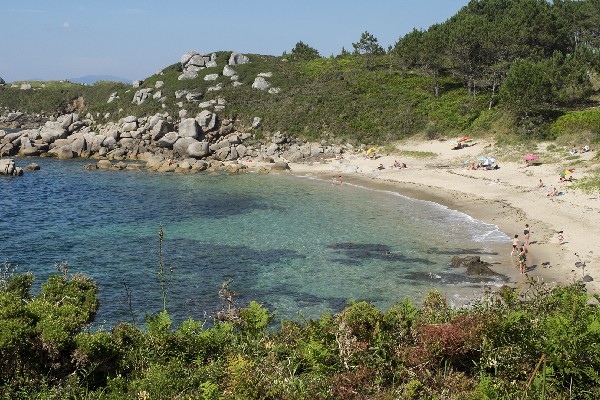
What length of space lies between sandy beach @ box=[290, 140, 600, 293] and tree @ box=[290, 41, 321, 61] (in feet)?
165

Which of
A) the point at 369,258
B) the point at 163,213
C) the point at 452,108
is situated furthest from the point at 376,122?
the point at 369,258

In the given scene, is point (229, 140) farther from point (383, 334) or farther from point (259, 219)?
point (383, 334)

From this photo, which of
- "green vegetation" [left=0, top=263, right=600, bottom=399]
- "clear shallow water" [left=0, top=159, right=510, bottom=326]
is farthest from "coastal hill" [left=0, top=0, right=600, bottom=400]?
"clear shallow water" [left=0, top=159, right=510, bottom=326]

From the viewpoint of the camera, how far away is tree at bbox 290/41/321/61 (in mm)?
110088

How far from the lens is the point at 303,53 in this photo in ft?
372

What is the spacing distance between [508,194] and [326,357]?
118ft

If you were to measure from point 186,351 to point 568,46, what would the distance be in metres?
88.9

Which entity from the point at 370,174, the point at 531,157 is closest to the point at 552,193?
the point at 531,157

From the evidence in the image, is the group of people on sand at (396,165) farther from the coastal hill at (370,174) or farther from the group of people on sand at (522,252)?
the group of people on sand at (522,252)

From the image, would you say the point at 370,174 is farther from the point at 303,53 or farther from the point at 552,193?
the point at 303,53

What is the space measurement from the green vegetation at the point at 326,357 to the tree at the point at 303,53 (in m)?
102

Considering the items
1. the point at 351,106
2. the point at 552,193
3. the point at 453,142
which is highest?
the point at 351,106

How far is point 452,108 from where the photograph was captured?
228ft

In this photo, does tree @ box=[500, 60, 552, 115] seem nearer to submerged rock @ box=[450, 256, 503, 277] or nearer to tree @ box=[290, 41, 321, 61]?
submerged rock @ box=[450, 256, 503, 277]
